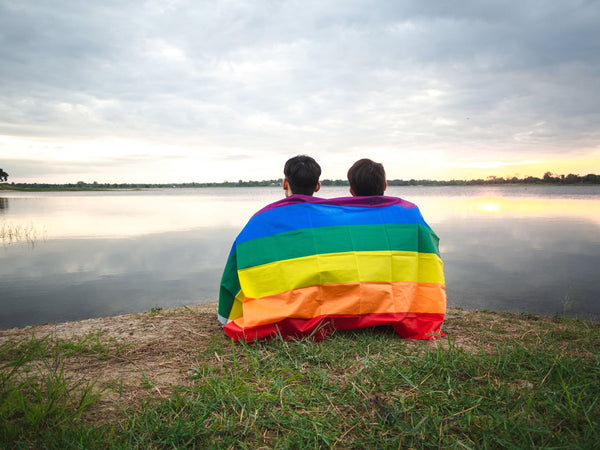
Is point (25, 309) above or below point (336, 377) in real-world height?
below

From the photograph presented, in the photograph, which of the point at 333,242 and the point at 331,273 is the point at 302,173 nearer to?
the point at 333,242

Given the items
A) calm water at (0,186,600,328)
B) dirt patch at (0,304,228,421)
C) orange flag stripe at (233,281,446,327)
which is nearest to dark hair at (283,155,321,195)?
orange flag stripe at (233,281,446,327)

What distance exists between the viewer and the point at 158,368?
2.83 metres

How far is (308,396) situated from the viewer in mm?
2277

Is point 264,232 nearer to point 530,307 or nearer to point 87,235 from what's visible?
point 530,307

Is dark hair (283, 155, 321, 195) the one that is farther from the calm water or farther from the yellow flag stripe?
the calm water

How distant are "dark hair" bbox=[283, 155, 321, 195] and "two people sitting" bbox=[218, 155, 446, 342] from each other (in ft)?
0.04

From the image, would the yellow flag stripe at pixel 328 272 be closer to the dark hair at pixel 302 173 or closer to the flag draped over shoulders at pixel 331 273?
the flag draped over shoulders at pixel 331 273

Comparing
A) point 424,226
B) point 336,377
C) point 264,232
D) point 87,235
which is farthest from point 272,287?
point 87,235

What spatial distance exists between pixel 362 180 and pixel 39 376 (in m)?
3.48

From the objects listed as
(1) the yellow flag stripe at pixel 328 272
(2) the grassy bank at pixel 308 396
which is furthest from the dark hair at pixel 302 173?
(2) the grassy bank at pixel 308 396

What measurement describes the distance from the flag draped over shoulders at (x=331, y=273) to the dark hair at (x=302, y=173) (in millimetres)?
175

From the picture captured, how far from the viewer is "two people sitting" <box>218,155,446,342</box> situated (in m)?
3.25

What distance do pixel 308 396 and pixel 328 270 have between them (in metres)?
1.27
